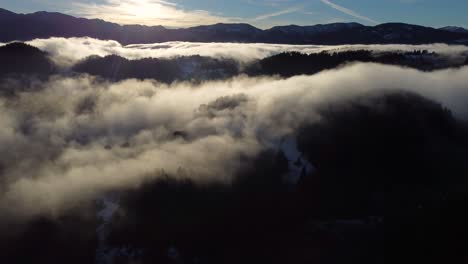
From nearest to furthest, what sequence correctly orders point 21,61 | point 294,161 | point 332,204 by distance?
1. point 332,204
2. point 294,161
3. point 21,61

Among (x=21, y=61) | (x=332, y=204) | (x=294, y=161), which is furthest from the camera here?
(x=21, y=61)

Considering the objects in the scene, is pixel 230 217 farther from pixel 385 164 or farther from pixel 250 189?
pixel 385 164

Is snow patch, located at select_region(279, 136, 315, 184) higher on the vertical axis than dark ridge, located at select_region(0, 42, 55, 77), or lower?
lower

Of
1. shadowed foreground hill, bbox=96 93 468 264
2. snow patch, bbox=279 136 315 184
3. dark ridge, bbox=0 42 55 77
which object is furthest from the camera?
dark ridge, bbox=0 42 55 77

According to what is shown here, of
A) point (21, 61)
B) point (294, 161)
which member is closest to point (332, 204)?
point (294, 161)

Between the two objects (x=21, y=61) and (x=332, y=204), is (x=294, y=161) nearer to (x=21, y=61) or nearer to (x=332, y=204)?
(x=332, y=204)

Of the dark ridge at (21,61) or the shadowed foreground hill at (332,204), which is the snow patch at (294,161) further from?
the dark ridge at (21,61)

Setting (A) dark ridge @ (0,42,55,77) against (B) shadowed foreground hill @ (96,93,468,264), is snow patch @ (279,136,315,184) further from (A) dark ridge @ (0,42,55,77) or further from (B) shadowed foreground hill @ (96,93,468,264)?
(A) dark ridge @ (0,42,55,77)

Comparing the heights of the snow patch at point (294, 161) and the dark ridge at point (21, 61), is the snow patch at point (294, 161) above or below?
below

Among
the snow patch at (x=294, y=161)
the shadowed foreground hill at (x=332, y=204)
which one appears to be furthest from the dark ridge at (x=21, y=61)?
the snow patch at (x=294, y=161)

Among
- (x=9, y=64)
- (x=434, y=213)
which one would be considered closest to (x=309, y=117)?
(x=434, y=213)

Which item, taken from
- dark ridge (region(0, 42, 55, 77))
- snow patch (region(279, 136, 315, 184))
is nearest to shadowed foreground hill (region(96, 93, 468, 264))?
snow patch (region(279, 136, 315, 184))
